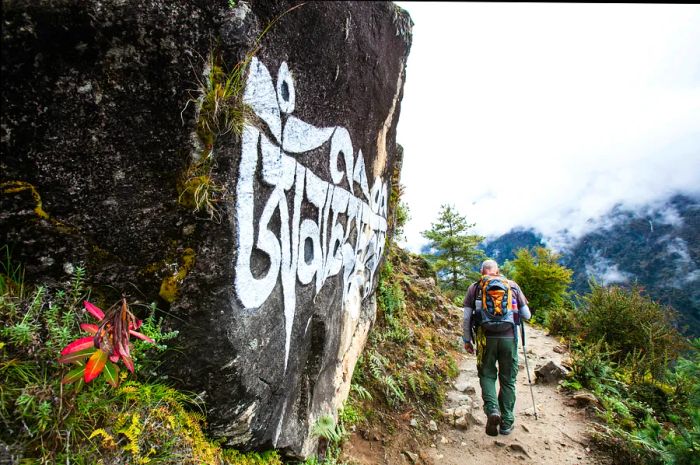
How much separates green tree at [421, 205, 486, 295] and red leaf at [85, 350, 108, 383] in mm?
24559

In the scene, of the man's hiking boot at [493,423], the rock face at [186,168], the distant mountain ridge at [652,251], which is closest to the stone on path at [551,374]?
the man's hiking boot at [493,423]

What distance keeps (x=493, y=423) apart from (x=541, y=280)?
69.2 ft

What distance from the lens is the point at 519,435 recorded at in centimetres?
535

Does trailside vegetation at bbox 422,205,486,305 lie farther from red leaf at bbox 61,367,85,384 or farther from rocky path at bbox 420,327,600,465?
red leaf at bbox 61,367,85,384

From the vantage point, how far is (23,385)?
156 cm

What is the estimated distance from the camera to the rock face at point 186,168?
5.93 ft

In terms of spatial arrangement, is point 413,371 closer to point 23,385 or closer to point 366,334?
point 366,334

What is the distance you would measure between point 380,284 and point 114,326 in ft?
22.8

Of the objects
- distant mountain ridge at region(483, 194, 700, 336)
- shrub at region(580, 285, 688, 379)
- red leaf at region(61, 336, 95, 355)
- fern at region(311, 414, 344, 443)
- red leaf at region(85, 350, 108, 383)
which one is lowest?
fern at region(311, 414, 344, 443)

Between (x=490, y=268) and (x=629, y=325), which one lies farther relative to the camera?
(x=629, y=325)

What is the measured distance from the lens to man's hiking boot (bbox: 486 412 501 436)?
510cm

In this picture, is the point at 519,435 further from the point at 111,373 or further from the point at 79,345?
the point at 79,345

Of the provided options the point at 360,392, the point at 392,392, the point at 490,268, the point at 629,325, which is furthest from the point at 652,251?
the point at 360,392

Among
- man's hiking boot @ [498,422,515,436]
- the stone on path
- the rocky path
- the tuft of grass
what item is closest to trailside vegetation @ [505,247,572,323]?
the stone on path
